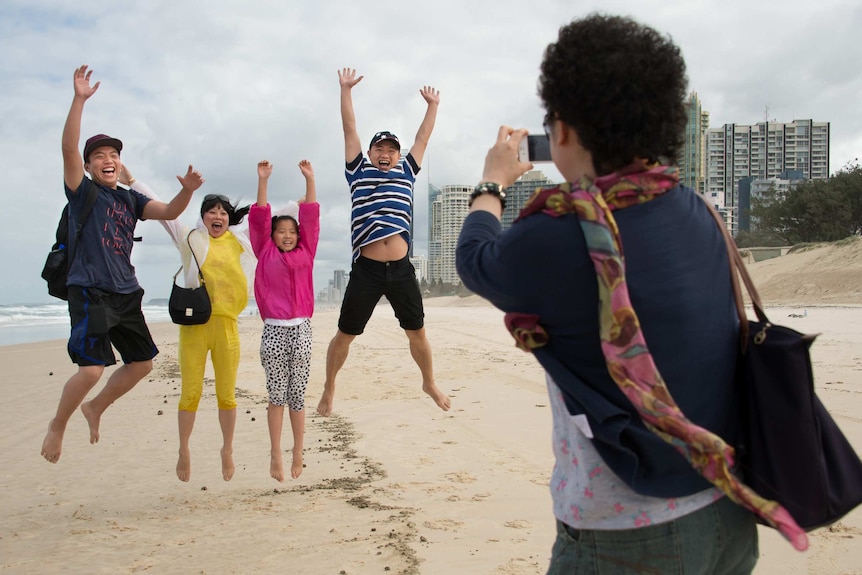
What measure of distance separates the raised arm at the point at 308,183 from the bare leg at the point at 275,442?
173cm

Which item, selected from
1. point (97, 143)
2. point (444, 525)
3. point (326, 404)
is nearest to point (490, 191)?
point (444, 525)

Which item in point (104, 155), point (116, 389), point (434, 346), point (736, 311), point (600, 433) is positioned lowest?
Result: point (434, 346)

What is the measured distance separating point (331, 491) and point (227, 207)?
2.44 m

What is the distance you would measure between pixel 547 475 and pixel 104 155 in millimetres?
4171

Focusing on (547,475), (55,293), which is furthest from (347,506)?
(55,293)

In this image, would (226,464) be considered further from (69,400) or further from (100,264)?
(100,264)

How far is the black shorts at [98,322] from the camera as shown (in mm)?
5094

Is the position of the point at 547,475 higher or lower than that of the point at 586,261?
lower

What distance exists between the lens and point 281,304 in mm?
6129

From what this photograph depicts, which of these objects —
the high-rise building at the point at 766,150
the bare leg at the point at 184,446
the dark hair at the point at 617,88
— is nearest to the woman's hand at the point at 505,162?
the dark hair at the point at 617,88

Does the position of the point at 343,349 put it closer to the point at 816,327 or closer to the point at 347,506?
the point at 347,506

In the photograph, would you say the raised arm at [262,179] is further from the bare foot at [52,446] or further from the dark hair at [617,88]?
the dark hair at [617,88]

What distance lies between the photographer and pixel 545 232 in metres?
1.66

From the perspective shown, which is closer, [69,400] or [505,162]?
[505,162]
